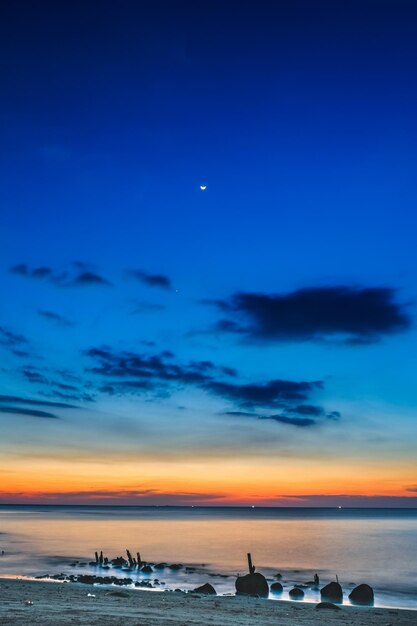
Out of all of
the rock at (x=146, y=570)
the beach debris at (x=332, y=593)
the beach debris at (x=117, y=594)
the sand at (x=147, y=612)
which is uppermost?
the sand at (x=147, y=612)

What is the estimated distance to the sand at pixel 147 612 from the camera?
17842 millimetres

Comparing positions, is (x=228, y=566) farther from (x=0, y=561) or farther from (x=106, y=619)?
(x=106, y=619)

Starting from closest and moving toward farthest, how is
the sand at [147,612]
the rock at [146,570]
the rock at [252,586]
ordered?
1. the sand at [147,612]
2. the rock at [252,586]
3. the rock at [146,570]

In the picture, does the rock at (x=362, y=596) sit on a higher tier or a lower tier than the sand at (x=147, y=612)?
lower

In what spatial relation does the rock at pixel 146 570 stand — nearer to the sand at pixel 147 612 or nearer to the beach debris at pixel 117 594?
the sand at pixel 147 612

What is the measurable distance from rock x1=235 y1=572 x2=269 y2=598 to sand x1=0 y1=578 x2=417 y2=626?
1027cm

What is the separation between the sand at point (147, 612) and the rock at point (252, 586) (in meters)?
10.3

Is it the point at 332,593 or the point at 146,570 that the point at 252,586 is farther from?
the point at 146,570

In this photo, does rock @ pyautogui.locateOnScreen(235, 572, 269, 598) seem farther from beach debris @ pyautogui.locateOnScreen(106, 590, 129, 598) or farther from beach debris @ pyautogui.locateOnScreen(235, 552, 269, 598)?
beach debris @ pyautogui.locateOnScreen(106, 590, 129, 598)

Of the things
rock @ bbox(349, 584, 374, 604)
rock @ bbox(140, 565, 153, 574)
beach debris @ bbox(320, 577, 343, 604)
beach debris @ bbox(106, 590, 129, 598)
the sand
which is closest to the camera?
the sand

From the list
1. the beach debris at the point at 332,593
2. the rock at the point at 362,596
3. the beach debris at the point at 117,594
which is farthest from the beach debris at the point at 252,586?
the beach debris at the point at 117,594

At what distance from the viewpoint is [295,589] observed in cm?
4312

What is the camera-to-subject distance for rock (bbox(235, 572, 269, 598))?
135 ft

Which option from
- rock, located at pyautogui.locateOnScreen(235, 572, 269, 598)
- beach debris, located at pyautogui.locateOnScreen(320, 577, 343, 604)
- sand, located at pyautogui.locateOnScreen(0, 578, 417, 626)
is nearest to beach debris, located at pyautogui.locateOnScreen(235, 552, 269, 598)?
rock, located at pyautogui.locateOnScreen(235, 572, 269, 598)
